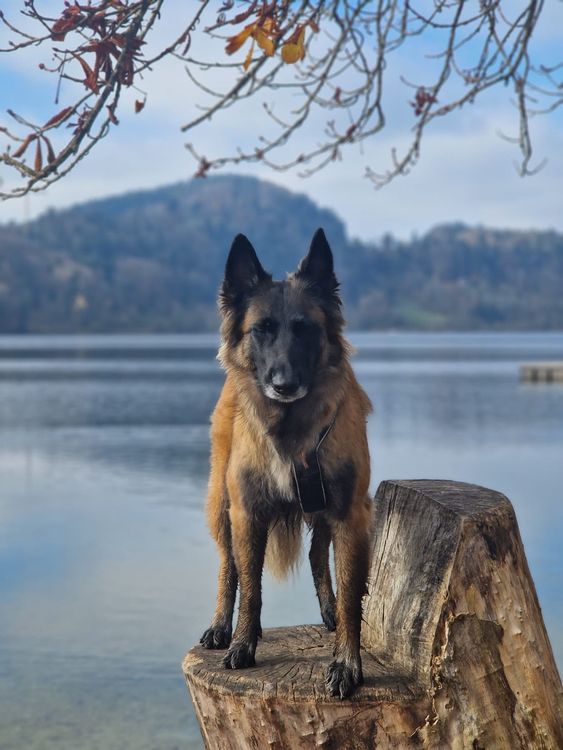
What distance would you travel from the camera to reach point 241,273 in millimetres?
4656

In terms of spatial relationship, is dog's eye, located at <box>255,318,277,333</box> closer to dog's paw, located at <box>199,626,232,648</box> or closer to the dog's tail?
the dog's tail

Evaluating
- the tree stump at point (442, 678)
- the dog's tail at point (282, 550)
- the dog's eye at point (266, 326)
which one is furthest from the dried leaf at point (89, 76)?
the tree stump at point (442, 678)

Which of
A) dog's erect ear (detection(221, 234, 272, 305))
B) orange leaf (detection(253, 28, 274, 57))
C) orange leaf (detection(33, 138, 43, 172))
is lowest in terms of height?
dog's erect ear (detection(221, 234, 272, 305))

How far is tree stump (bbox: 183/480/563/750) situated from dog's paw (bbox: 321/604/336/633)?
65cm

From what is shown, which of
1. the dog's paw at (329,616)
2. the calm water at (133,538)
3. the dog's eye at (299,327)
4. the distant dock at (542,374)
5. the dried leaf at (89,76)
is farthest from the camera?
the distant dock at (542,374)

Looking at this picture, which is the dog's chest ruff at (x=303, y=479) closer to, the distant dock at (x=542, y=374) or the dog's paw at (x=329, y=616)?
the dog's paw at (x=329, y=616)

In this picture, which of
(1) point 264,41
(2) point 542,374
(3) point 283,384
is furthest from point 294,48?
(2) point 542,374

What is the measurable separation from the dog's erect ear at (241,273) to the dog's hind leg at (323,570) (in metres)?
1.35

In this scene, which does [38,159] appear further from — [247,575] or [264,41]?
[247,575]

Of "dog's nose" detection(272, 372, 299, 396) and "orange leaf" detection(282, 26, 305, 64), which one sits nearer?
"dog's nose" detection(272, 372, 299, 396)

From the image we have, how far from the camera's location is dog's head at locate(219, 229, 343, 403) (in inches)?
173

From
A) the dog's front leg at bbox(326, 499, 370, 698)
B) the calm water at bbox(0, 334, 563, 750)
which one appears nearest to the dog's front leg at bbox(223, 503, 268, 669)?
the dog's front leg at bbox(326, 499, 370, 698)

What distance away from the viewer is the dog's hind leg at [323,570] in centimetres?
518

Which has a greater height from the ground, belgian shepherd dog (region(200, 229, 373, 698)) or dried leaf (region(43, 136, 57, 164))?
dried leaf (region(43, 136, 57, 164))
